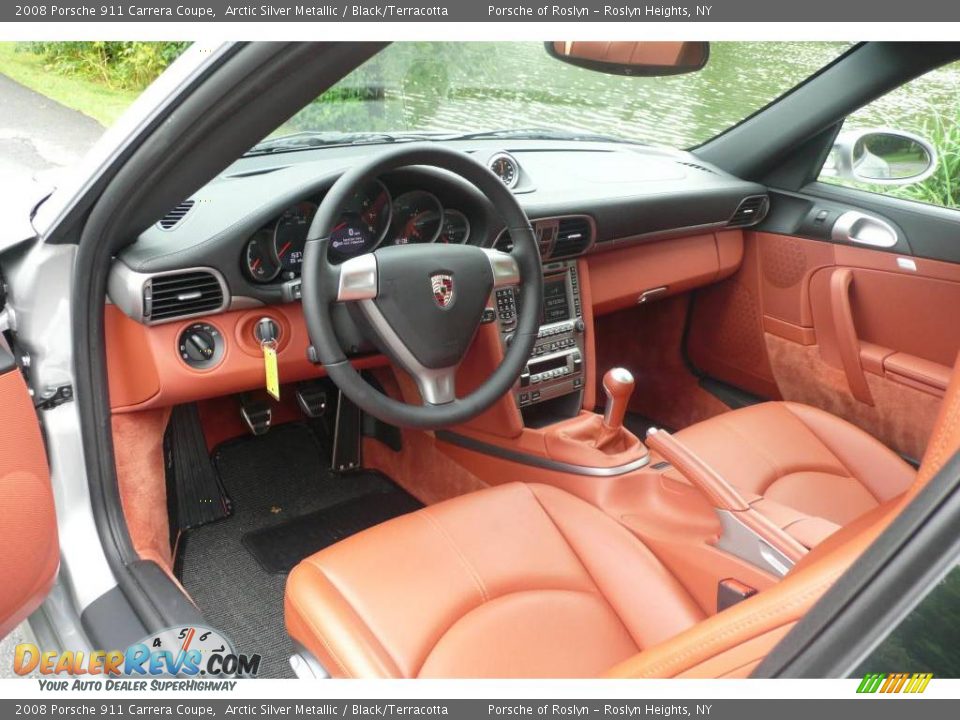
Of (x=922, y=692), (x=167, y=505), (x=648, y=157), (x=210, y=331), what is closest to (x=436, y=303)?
(x=210, y=331)

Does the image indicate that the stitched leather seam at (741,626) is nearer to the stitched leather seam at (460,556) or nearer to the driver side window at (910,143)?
the stitched leather seam at (460,556)

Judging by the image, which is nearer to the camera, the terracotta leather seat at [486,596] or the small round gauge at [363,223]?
the terracotta leather seat at [486,596]

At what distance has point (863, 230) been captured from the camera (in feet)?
8.30

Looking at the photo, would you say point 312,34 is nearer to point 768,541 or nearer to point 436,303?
point 436,303

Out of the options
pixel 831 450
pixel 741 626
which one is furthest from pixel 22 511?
pixel 831 450

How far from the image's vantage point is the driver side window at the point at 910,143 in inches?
91.9

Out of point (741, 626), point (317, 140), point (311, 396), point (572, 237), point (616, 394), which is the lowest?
point (311, 396)

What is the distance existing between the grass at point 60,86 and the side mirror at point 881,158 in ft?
7.31

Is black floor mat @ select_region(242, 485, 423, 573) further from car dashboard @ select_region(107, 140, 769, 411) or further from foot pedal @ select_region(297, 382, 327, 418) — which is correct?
car dashboard @ select_region(107, 140, 769, 411)

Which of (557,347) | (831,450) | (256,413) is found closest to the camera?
(831,450)

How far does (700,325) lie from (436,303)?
1.72 meters

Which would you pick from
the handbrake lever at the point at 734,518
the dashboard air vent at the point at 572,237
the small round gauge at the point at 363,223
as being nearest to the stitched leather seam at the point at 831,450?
the handbrake lever at the point at 734,518

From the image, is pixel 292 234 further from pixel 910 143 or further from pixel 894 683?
pixel 910 143

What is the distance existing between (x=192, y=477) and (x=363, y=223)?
113 centimetres
